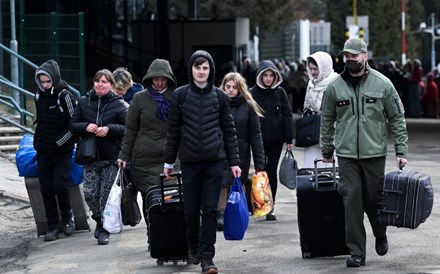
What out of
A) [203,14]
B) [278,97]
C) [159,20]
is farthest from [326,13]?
[278,97]

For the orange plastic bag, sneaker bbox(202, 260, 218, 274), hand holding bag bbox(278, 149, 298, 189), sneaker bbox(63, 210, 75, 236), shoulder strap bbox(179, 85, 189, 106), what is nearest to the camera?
sneaker bbox(202, 260, 218, 274)

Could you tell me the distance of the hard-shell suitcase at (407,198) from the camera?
977 centimetres

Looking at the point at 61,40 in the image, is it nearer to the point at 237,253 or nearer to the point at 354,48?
the point at 237,253

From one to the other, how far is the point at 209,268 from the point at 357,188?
1.31 m

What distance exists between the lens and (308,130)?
1279 centimetres

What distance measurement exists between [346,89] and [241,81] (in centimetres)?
268

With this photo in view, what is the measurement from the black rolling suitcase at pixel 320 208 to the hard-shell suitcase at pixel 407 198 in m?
0.62

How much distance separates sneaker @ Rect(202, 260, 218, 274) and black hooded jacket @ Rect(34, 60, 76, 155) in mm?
2921

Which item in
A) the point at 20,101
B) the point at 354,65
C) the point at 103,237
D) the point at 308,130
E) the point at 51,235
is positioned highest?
the point at 354,65

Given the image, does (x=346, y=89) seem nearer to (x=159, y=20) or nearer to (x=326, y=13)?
(x=159, y=20)

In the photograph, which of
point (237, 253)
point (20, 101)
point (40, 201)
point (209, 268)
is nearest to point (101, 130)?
point (40, 201)

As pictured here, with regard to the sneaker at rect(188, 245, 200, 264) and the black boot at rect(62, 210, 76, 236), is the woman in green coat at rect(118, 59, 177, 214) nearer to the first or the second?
the sneaker at rect(188, 245, 200, 264)

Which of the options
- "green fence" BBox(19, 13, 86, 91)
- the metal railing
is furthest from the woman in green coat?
"green fence" BBox(19, 13, 86, 91)

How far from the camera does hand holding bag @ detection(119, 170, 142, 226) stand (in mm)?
11375
